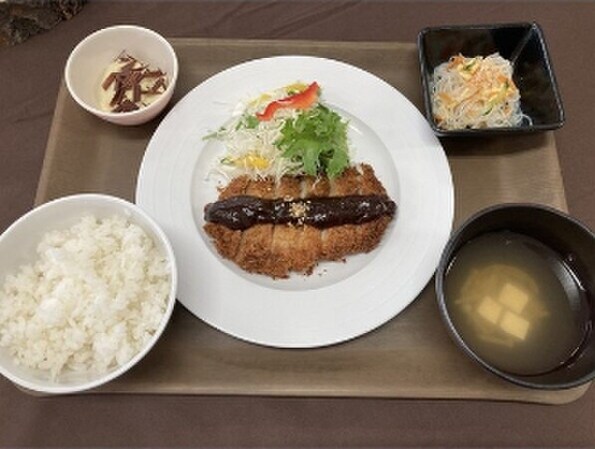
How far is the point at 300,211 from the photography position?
5.99 feet

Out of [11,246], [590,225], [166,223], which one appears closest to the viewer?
[11,246]

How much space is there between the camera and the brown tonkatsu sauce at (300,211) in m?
1.81

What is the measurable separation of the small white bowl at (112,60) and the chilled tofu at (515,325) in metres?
1.32

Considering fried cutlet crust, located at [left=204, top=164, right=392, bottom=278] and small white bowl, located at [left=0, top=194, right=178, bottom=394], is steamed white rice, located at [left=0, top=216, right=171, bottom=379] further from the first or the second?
fried cutlet crust, located at [left=204, top=164, right=392, bottom=278]

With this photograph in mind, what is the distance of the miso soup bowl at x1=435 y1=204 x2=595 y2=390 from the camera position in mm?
1521

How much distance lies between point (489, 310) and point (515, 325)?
0.08 m

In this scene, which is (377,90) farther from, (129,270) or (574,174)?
(129,270)

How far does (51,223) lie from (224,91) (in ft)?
2.48

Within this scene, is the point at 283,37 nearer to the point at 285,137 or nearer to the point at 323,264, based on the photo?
the point at 285,137

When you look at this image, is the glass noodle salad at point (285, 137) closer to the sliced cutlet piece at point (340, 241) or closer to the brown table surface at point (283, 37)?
the sliced cutlet piece at point (340, 241)

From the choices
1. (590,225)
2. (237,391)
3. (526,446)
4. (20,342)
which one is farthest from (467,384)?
(20,342)

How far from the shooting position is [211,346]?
1655mm

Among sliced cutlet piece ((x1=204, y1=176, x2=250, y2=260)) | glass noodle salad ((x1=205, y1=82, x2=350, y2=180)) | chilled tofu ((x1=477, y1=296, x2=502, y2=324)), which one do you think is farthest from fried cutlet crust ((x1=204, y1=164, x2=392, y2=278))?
chilled tofu ((x1=477, y1=296, x2=502, y2=324))

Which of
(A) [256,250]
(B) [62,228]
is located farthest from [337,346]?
(B) [62,228]
